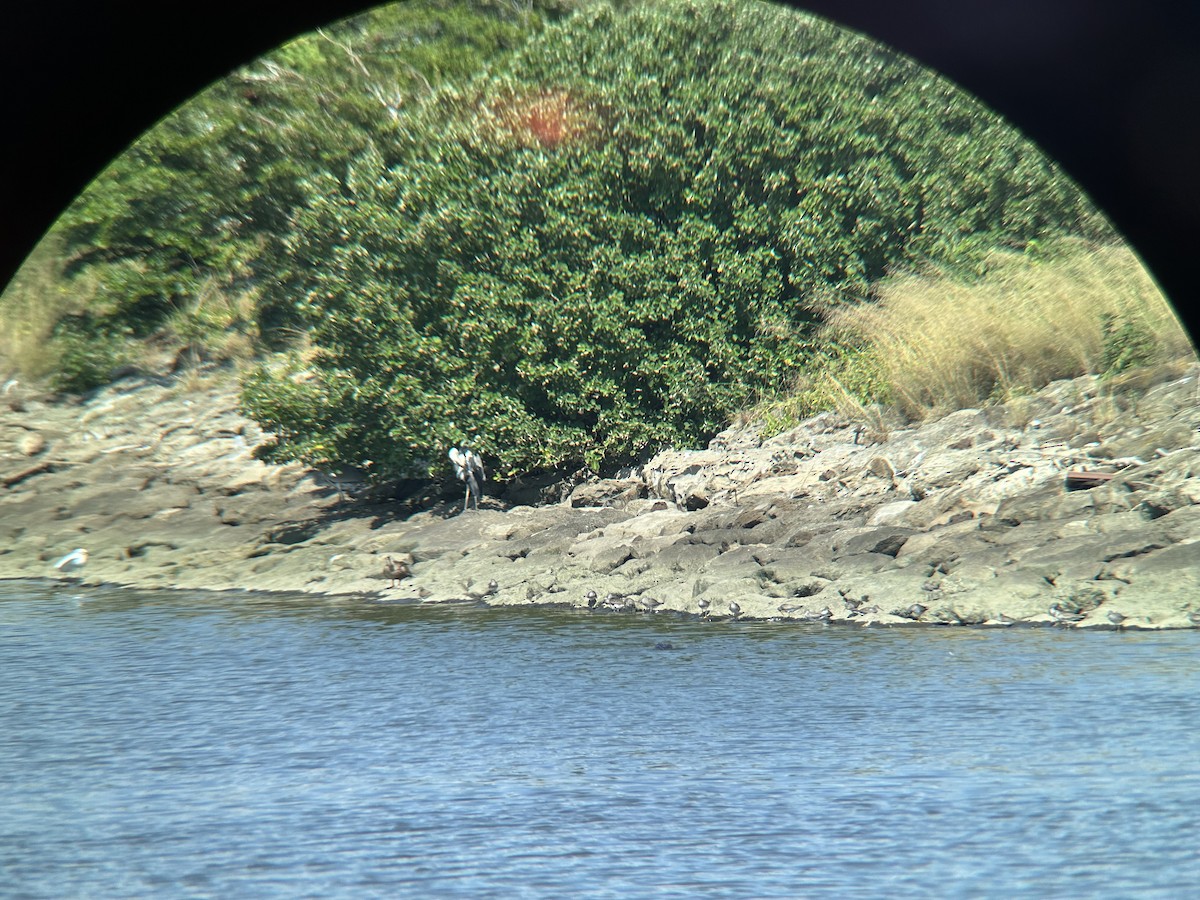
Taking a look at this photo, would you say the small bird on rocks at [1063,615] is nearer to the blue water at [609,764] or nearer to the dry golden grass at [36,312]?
the blue water at [609,764]

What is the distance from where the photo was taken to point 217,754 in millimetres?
7875

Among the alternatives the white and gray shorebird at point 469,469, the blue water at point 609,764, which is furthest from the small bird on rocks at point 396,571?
the blue water at point 609,764

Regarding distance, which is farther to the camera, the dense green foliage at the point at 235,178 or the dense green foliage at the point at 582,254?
the dense green foliage at the point at 235,178

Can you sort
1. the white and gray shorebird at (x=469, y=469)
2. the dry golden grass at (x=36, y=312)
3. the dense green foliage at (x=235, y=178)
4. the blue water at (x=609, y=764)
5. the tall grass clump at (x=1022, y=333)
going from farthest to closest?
1. the dry golden grass at (x=36, y=312)
2. the dense green foliage at (x=235, y=178)
3. the white and gray shorebird at (x=469, y=469)
4. the tall grass clump at (x=1022, y=333)
5. the blue water at (x=609, y=764)

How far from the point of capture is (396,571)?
14.1 meters

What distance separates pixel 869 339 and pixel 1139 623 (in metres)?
6.56

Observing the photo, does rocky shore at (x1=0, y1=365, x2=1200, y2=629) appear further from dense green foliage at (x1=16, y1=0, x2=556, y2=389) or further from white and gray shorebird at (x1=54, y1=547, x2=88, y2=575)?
dense green foliage at (x1=16, y1=0, x2=556, y2=389)

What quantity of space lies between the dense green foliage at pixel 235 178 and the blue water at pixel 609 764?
11.3 metres

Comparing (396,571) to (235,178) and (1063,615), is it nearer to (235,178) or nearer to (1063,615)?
(1063,615)

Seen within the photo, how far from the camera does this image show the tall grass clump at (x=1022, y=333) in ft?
48.2

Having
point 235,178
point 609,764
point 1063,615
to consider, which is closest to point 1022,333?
point 1063,615

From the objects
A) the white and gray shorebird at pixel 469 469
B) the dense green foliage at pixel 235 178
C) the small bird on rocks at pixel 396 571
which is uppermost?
the dense green foliage at pixel 235 178

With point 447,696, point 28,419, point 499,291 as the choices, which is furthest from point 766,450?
point 28,419

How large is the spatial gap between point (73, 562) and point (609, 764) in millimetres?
10900
